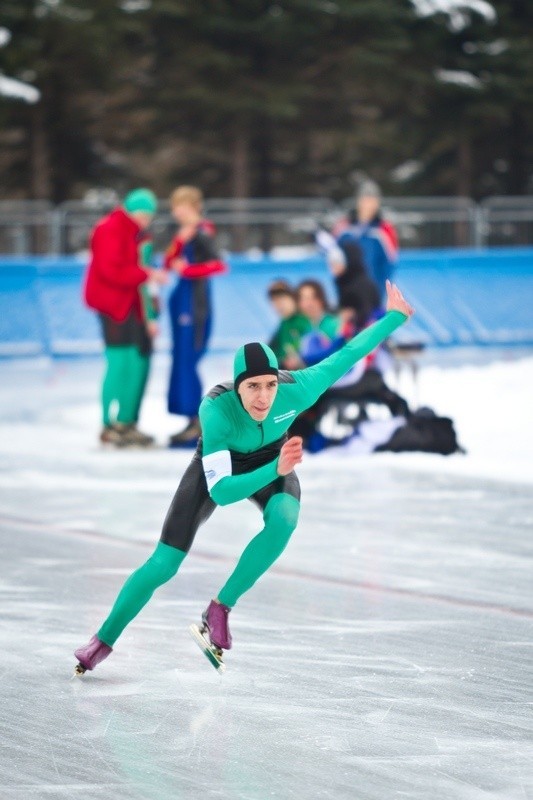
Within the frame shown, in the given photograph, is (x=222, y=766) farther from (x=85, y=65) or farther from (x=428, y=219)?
(x=85, y=65)

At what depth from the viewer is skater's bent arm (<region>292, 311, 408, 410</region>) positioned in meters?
6.17

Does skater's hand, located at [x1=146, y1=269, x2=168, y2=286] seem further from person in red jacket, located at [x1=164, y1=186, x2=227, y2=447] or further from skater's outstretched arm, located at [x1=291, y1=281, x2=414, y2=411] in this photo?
skater's outstretched arm, located at [x1=291, y1=281, x2=414, y2=411]

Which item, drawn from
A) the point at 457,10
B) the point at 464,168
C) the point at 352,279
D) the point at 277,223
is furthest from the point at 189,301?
the point at 464,168

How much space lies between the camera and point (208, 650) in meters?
6.09

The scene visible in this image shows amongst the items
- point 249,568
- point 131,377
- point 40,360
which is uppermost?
point 249,568

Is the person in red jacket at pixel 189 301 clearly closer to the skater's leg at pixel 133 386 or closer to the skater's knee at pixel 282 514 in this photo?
the skater's leg at pixel 133 386

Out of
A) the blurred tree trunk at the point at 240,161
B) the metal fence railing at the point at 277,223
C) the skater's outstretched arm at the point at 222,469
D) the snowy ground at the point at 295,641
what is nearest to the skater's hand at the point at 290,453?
the skater's outstretched arm at the point at 222,469

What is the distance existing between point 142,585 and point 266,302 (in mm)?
14942

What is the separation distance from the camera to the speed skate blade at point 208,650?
19.9ft

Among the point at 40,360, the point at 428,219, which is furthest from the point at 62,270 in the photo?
the point at 428,219

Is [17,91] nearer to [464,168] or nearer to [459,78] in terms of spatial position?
[459,78]

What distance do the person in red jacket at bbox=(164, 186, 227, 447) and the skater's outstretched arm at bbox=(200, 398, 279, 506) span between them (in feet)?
→ 23.3

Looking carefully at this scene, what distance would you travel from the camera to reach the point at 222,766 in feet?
16.3

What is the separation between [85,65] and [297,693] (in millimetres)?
26732
